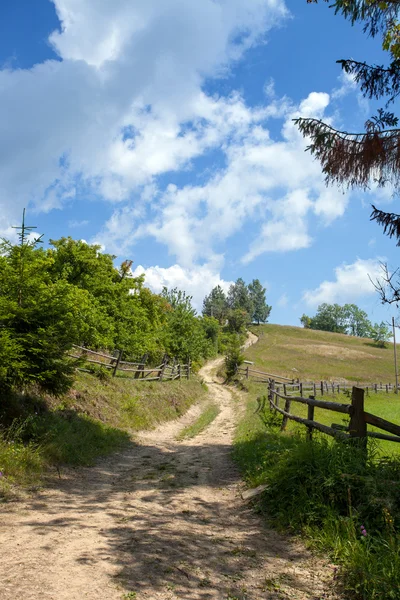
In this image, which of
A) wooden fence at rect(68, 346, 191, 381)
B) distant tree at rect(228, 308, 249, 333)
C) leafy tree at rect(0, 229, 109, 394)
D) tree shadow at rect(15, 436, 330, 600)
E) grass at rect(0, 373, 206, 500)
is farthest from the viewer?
distant tree at rect(228, 308, 249, 333)

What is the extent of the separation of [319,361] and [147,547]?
65042 millimetres

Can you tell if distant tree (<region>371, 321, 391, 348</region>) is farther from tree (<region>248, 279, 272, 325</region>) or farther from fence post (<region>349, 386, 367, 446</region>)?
fence post (<region>349, 386, 367, 446</region>)

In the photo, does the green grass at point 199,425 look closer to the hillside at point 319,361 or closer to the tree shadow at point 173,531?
the tree shadow at point 173,531

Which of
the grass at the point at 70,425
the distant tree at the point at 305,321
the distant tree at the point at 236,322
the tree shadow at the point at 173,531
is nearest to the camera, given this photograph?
the tree shadow at the point at 173,531

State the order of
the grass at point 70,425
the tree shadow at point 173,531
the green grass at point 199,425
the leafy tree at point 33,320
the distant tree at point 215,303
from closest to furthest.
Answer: the tree shadow at point 173,531 < the grass at point 70,425 < the leafy tree at point 33,320 < the green grass at point 199,425 < the distant tree at point 215,303

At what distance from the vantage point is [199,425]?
1645 cm

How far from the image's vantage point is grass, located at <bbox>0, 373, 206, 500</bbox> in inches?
256

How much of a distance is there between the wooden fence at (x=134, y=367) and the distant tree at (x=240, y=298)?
9159 cm

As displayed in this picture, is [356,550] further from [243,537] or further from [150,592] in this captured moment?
[150,592]

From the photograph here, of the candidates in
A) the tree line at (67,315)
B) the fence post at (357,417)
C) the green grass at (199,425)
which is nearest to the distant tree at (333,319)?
the tree line at (67,315)

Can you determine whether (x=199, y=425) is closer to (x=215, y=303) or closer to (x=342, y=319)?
(x=215, y=303)

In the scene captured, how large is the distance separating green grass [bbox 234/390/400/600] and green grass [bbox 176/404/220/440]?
308 inches

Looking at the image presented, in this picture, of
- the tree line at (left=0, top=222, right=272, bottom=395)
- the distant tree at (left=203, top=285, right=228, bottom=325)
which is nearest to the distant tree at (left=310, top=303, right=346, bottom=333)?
the distant tree at (left=203, top=285, right=228, bottom=325)

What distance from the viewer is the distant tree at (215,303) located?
11539cm
